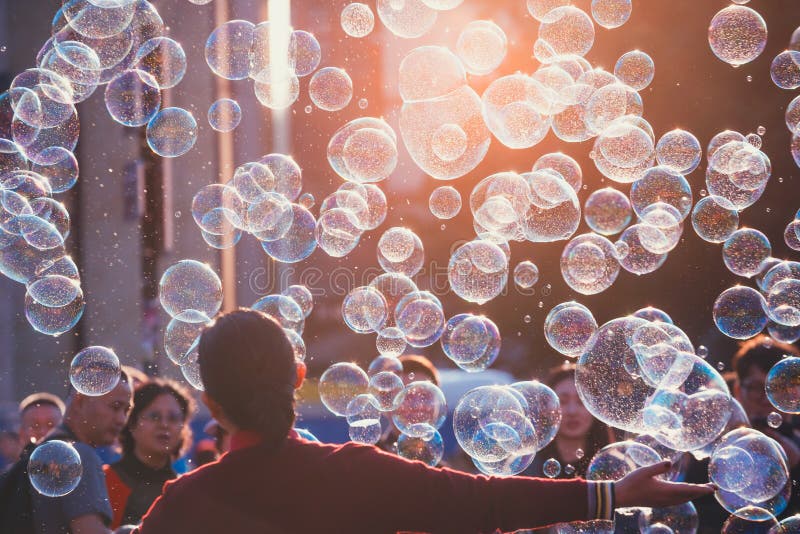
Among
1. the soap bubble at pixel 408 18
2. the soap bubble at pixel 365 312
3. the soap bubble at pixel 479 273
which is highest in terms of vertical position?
the soap bubble at pixel 408 18

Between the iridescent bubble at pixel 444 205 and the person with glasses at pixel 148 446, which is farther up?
the iridescent bubble at pixel 444 205

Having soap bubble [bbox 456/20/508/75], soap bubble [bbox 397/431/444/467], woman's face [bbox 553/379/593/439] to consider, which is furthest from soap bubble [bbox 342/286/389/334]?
soap bubble [bbox 456/20/508/75]

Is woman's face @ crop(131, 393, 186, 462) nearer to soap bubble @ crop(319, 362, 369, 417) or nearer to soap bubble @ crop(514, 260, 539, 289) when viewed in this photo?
soap bubble @ crop(319, 362, 369, 417)

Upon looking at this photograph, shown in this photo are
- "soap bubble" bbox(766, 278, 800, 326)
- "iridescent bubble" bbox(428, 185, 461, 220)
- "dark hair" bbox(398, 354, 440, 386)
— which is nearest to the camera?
"dark hair" bbox(398, 354, 440, 386)

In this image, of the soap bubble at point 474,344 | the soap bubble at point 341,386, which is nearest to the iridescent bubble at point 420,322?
the soap bubble at point 474,344

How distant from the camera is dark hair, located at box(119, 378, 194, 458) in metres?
3.66

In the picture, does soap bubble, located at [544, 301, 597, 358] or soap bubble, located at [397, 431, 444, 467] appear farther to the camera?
soap bubble, located at [544, 301, 597, 358]

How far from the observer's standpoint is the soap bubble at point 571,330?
4.02m

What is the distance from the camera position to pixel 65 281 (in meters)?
4.80

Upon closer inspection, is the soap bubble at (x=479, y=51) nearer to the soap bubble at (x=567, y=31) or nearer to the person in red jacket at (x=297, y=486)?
the soap bubble at (x=567, y=31)

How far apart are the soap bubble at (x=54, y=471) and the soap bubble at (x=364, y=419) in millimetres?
1330

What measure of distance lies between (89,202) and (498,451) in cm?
827

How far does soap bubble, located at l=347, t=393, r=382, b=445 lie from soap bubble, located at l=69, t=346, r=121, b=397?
44.5 inches

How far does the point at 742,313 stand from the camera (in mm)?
4281
